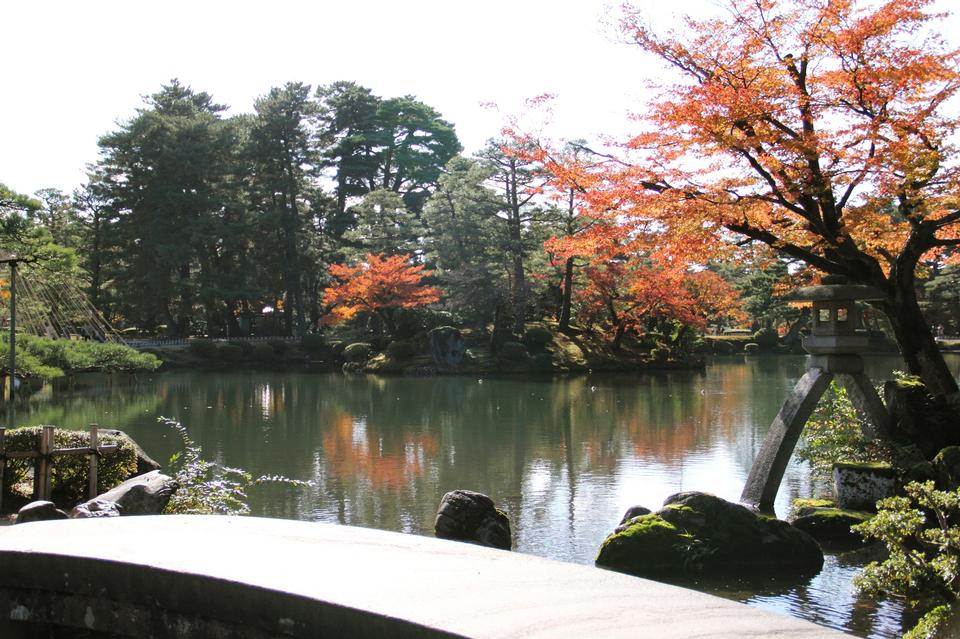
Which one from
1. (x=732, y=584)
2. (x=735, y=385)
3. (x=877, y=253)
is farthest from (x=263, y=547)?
(x=735, y=385)

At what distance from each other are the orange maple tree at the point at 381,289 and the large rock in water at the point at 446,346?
164 cm

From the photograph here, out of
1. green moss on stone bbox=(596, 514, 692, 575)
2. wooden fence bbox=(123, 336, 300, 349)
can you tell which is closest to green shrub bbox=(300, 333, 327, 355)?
wooden fence bbox=(123, 336, 300, 349)

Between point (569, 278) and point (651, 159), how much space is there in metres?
18.2

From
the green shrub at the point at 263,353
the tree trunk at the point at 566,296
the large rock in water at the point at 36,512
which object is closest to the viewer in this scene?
the large rock in water at the point at 36,512

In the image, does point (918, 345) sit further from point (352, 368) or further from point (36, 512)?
point (352, 368)

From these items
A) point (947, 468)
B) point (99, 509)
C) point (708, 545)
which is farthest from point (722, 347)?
point (99, 509)

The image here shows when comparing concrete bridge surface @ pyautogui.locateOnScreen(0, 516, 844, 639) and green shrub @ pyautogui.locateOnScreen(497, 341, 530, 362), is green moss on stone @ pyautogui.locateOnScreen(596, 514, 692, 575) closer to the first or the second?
concrete bridge surface @ pyautogui.locateOnScreen(0, 516, 844, 639)

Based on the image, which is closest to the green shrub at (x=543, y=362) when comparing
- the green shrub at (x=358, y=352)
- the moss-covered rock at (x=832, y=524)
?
the green shrub at (x=358, y=352)

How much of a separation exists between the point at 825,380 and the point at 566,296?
751 inches

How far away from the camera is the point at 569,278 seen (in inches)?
1005

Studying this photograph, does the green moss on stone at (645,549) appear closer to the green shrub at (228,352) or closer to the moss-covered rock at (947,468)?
the moss-covered rock at (947,468)

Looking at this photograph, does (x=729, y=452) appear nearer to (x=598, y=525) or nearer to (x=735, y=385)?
(x=598, y=525)

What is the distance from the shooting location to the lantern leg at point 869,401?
6875 millimetres

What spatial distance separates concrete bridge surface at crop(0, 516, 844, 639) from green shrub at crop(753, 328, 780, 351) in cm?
3507
